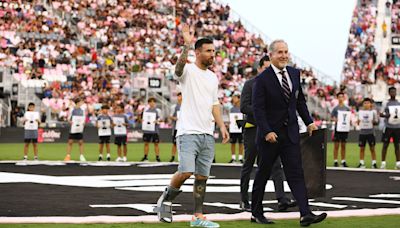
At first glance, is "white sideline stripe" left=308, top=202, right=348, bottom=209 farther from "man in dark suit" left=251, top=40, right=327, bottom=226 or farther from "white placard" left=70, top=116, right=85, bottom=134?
"white placard" left=70, top=116, right=85, bottom=134

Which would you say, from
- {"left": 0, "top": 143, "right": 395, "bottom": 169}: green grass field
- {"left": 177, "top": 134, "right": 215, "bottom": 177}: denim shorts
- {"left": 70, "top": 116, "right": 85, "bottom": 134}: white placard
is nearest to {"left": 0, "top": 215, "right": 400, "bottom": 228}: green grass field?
{"left": 177, "top": 134, "right": 215, "bottom": 177}: denim shorts

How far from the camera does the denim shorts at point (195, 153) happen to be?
31.4 feet

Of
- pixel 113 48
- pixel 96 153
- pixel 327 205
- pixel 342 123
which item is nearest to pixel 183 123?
pixel 327 205

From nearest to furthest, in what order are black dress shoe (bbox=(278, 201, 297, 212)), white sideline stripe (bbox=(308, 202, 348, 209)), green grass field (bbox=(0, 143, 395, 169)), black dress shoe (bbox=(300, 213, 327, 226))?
black dress shoe (bbox=(300, 213, 327, 226)), black dress shoe (bbox=(278, 201, 297, 212)), white sideline stripe (bbox=(308, 202, 348, 209)), green grass field (bbox=(0, 143, 395, 169))

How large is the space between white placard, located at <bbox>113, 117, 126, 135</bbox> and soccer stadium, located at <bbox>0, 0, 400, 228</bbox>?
0.23ft

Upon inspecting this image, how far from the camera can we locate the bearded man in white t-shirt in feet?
31.5

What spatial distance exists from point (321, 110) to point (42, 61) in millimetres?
15089

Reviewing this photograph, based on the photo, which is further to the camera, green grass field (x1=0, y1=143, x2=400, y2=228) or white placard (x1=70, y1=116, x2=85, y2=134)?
white placard (x1=70, y1=116, x2=85, y2=134)

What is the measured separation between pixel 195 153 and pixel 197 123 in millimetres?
346

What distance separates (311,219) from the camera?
9.49m

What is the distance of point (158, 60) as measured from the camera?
149ft

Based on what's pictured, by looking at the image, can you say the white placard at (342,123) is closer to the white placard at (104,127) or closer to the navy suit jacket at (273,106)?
the white placard at (104,127)

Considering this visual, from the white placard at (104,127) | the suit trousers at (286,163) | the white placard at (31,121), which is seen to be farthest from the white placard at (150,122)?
the suit trousers at (286,163)

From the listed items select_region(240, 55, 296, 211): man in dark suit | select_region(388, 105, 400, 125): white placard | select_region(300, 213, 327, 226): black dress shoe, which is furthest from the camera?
select_region(388, 105, 400, 125): white placard
